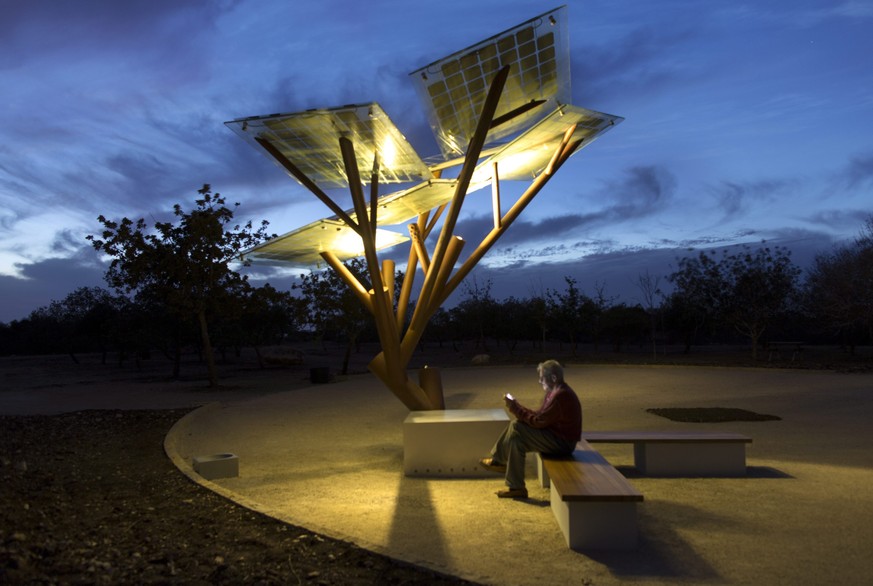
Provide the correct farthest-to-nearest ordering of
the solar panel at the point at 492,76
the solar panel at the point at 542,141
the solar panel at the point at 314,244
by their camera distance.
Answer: the solar panel at the point at 314,244
the solar panel at the point at 542,141
the solar panel at the point at 492,76

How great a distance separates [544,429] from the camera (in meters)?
6.10

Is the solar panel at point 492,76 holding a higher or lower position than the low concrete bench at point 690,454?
higher

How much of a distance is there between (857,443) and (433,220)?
22.5 ft

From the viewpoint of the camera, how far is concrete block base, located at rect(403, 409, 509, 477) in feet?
24.1

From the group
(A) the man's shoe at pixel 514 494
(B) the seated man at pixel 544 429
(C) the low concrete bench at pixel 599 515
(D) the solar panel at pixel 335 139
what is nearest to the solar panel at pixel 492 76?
(D) the solar panel at pixel 335 139

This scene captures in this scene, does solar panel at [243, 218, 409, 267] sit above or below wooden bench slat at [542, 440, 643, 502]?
above

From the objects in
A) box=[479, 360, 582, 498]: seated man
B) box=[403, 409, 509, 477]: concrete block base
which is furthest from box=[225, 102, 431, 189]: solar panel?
box=[479, 360, 582, 498]: seated man

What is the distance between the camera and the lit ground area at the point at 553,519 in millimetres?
4344

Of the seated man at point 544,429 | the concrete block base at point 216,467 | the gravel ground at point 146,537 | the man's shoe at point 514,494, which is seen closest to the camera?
the gravel ground at point 146,537

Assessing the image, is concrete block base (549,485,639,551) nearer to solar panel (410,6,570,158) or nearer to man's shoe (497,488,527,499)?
man's shoe (497,488,527,499)

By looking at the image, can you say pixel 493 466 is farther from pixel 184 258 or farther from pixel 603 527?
pixel 184 258

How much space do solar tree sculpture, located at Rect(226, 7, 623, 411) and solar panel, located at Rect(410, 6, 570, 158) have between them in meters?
0.02

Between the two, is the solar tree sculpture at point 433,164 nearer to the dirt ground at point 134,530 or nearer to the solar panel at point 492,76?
the solar panel at point 492,76

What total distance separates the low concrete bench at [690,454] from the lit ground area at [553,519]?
8.3 inches
